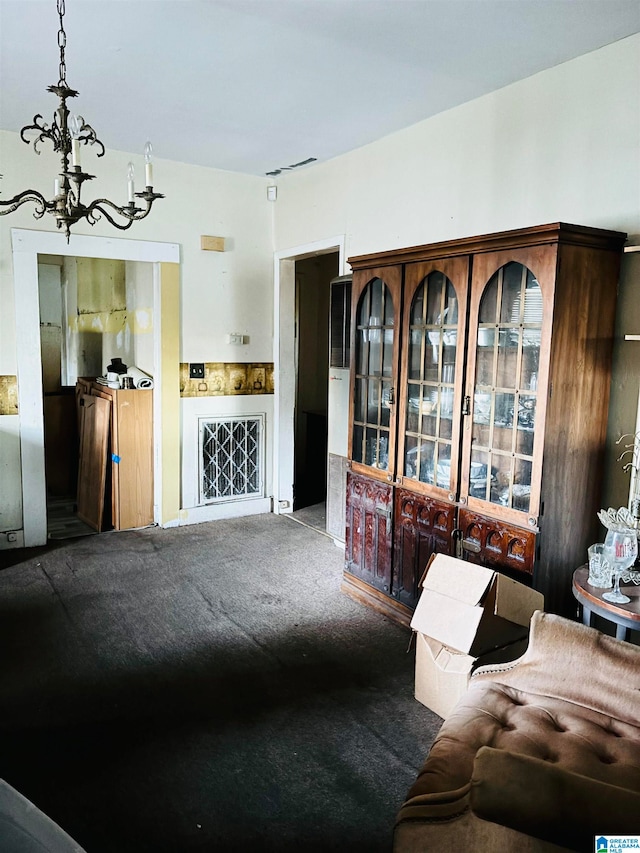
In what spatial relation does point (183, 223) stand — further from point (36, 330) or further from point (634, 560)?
point (634, 560)

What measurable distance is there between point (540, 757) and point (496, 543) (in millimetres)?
1268

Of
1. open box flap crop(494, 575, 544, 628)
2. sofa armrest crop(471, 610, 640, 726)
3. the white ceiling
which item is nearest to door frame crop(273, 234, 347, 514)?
the white ceiling

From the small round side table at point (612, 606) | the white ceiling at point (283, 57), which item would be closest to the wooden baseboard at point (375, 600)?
the small round side table at point (612, 606)

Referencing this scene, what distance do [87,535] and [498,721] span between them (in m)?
3.99

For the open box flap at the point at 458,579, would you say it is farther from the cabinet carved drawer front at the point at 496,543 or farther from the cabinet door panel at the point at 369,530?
the cabinet door panel at the point at 369,530

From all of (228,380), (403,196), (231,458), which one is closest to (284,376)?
(228,380)

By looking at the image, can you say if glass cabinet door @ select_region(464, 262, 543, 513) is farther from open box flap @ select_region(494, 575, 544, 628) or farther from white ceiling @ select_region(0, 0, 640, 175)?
white ceiling @ select_region(0, 0, 640, 175)

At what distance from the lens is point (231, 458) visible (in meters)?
5.64

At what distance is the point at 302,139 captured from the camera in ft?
14.3

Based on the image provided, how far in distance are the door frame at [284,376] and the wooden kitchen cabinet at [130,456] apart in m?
1.15

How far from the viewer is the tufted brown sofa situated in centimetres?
124

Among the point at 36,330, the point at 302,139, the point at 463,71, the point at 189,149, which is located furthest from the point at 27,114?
the point at 463,71

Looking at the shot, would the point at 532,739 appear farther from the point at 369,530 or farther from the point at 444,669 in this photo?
the point at 369,530

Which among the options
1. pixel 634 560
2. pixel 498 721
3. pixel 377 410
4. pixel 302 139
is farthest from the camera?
pixel 302 139
